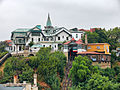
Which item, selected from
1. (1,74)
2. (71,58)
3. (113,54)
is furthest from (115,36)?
(1,74)

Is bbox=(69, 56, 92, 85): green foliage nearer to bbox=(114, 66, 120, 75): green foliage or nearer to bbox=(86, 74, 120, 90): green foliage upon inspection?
bbox=(86, 74, 120, 90): green foliage

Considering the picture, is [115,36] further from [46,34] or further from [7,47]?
[7,47]

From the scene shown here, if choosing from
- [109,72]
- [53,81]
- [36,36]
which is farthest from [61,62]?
[36,36]

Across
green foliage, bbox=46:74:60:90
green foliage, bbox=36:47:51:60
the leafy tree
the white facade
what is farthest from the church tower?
green foliage, bbox=46:74:60:90

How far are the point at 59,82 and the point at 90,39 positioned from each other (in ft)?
79.4

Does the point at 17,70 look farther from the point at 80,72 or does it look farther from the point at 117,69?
the point at 117,69

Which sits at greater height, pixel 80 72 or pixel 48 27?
pixel 48 27

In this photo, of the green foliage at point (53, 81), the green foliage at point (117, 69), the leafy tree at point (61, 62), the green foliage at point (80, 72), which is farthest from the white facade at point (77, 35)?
the green foliage at point (53, 81)

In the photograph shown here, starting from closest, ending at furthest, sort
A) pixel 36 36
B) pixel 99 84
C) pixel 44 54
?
1. pixel 99 84
2. pixel 44 54
3. pixel 36 36

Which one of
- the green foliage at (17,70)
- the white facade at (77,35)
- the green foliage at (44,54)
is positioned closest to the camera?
the green foliage at (17,70)

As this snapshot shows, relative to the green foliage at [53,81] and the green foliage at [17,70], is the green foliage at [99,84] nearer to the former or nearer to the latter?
the green foliage at [53,81]

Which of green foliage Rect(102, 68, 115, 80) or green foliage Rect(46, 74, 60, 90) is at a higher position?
green foliage Rect(102, 68, 115, 80)

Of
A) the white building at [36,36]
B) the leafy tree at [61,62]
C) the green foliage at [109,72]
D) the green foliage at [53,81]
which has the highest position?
the white building at [36,36]

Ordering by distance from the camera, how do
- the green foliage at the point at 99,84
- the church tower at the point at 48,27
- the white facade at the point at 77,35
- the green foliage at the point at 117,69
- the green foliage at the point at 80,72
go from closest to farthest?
1. the green foliage at the point at 99,84
2. the green foliage at the point at 80,72
3. the green foliage at the point at 117,69
4. the white facade at the point at 77,35
5. the church tower at the point at 48,27
